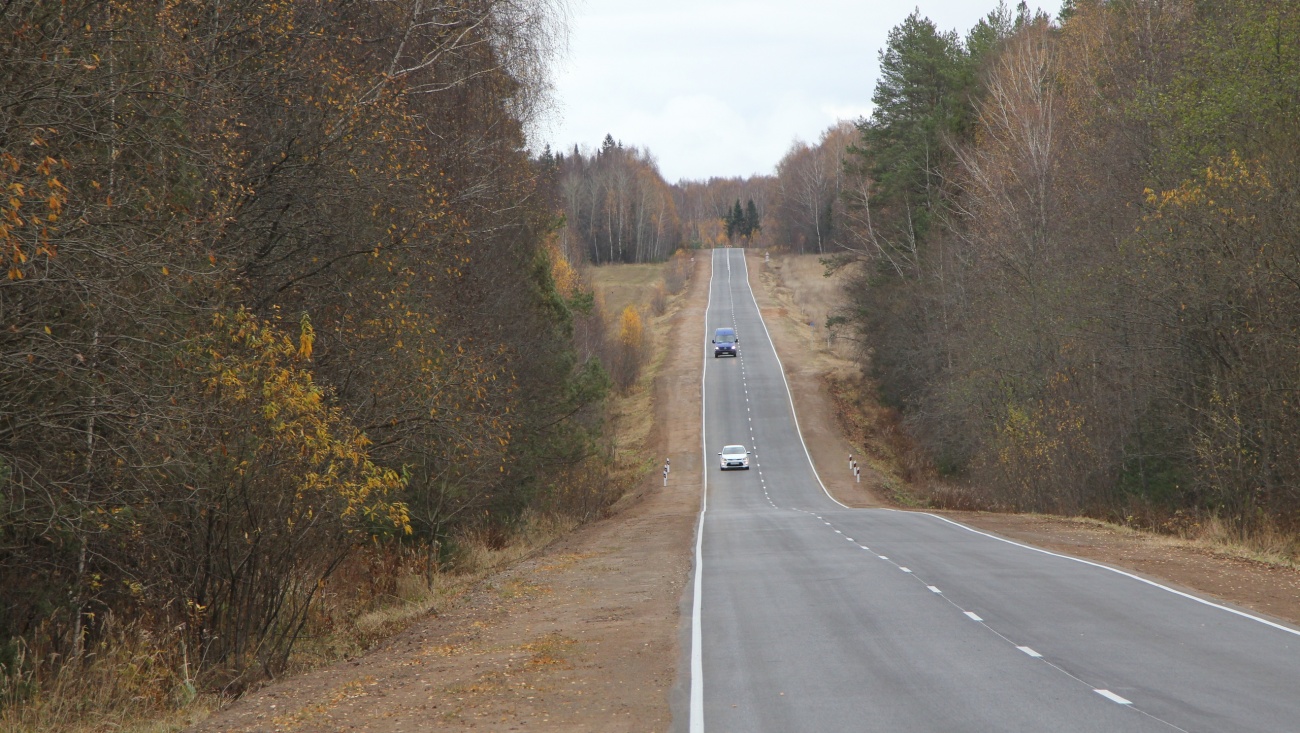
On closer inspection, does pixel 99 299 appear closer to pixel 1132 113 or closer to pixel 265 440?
pixel 265 440

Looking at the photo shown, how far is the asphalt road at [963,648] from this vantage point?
27.2 feet

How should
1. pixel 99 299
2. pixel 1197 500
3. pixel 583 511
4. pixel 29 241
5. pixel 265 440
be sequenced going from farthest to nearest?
pixel 583 511
pixel 1197 500
pixel 265 440
pixel 99 299
pixel 29 241

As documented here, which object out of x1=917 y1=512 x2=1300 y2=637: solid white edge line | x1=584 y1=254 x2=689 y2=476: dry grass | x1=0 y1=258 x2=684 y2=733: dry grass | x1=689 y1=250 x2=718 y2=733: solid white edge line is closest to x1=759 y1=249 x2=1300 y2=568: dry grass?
x1=917 y1=512 x2=1300 y2=637: solid white edge line

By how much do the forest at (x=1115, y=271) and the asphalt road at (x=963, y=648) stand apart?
6.36 m

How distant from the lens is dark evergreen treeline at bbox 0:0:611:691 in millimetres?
8938

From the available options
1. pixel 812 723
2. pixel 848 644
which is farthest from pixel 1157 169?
pixel 812 723

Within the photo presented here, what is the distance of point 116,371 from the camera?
31.1 feet

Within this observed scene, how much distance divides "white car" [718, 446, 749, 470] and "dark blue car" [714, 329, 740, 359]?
30.4m

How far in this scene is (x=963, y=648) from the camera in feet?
37.0

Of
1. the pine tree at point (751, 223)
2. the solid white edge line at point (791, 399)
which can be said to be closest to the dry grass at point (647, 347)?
the solid white edge line at point (791, 399)

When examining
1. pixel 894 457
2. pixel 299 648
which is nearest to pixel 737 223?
pixel 894 457

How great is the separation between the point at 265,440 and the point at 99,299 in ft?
9.29

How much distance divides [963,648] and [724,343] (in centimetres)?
7605

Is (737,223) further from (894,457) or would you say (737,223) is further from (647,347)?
(894,457)
